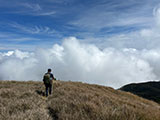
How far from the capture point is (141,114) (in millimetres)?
5387

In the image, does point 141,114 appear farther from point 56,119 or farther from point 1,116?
point 1,116

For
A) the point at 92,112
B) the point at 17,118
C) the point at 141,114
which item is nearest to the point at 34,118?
the point at 17,118

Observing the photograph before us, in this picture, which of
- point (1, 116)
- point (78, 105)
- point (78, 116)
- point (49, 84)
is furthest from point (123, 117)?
point (49, 84)

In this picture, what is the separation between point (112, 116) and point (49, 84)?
655cm

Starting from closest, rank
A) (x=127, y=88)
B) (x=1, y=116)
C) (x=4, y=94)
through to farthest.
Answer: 1. (x=1, y=116)
2. (x=4, y=94)
3. (x=127, y=88)

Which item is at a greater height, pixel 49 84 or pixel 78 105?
pixel 49 84

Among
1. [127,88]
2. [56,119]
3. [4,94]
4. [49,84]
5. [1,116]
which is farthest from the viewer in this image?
[127,88]

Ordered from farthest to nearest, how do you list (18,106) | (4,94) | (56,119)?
1. (4,94)
2. (18,106)
3. (56,119)

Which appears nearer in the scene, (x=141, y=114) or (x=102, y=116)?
(x=102, y=116)

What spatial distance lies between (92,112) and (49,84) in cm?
579

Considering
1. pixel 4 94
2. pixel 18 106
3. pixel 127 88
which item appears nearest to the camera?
pixel 18 106

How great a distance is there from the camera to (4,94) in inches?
351

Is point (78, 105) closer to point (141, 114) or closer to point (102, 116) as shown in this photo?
point (102, 116)

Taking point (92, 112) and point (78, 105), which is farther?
point (78, 105)
